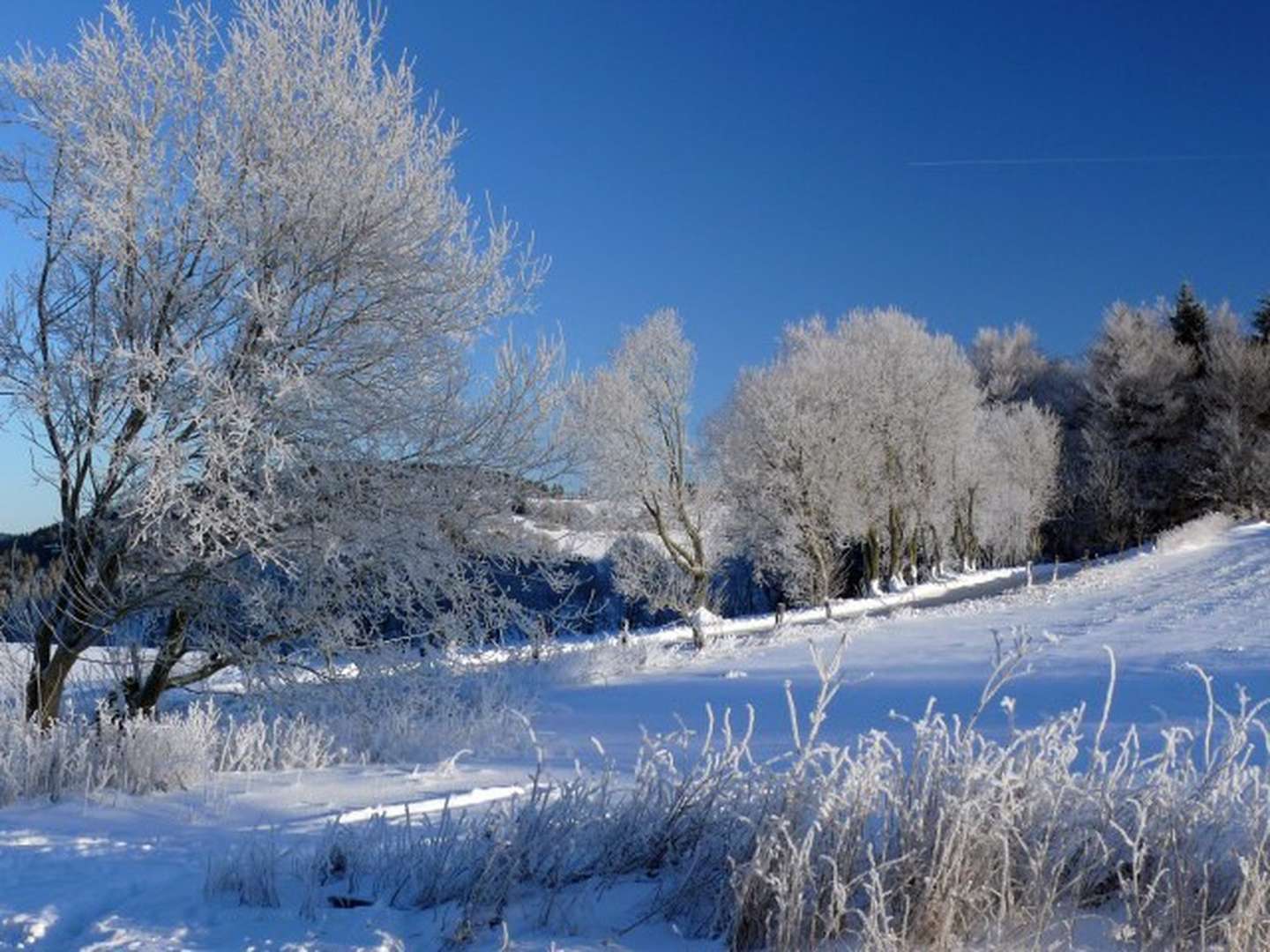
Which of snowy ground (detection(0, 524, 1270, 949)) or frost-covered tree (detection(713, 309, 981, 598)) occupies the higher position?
frost-covered tree (detection(713, 309, 981, 598))

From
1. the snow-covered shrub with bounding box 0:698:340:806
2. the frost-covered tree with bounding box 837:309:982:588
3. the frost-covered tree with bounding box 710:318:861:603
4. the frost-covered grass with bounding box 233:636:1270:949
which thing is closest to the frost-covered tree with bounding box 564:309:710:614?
the frost-covered tree with bounding box 710:318:861:603

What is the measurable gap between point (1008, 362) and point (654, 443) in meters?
38.4

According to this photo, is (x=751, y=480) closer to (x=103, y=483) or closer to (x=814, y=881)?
(x=103, y=483)

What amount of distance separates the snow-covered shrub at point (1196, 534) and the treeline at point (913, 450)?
14.9 feet

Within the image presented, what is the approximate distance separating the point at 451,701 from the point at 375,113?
206 inches

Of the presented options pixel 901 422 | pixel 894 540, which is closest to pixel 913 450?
pixel 901 422

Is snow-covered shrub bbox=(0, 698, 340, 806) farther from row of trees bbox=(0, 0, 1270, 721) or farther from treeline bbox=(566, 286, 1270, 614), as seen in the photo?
treeline bbox=(566, 286, 1270, 614)

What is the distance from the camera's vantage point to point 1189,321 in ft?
183

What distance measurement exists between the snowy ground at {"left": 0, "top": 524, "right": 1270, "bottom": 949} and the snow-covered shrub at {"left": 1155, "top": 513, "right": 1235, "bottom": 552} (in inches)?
296

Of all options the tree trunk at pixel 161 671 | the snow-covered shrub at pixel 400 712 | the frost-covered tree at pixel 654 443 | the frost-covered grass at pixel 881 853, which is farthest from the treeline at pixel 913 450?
the frost-covered grass at pixel 881 853

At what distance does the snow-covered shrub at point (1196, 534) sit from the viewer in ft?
126

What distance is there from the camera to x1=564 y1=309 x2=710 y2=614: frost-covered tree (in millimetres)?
29125

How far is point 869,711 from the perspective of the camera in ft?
37.4

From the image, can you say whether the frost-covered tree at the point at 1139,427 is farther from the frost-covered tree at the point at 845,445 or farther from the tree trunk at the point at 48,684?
the tree trunk at the point at 48,684
